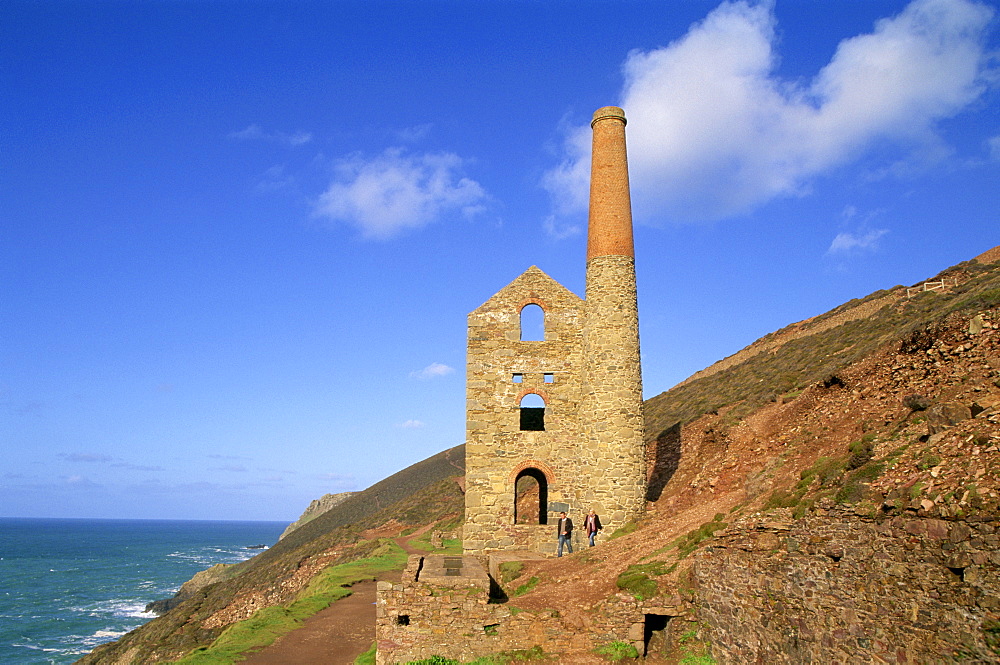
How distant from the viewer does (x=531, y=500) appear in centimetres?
2642

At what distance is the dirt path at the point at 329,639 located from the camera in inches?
526

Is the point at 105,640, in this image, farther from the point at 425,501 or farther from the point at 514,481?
the point at 514,481

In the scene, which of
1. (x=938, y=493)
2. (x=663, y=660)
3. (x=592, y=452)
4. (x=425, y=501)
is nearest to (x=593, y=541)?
(x=592, y=452)

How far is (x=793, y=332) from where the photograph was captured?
38.4 m

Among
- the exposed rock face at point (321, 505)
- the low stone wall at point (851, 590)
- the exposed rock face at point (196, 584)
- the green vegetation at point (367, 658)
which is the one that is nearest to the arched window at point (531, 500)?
the green vegetation at point (367, 658)

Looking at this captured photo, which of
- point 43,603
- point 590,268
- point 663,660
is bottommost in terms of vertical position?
point 43,603

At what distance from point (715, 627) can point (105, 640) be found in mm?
38922

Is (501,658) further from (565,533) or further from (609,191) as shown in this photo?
(609,191)

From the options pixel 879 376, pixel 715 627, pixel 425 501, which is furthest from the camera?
pixel 425 501

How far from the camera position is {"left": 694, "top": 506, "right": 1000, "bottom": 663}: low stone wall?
713 centimetres

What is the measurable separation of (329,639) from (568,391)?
391 inches

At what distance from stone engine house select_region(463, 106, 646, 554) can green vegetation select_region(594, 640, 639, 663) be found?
21.5 ft

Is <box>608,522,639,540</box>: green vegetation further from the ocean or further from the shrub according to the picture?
the ocean

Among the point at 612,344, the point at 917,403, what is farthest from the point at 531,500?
the point at 917,403
